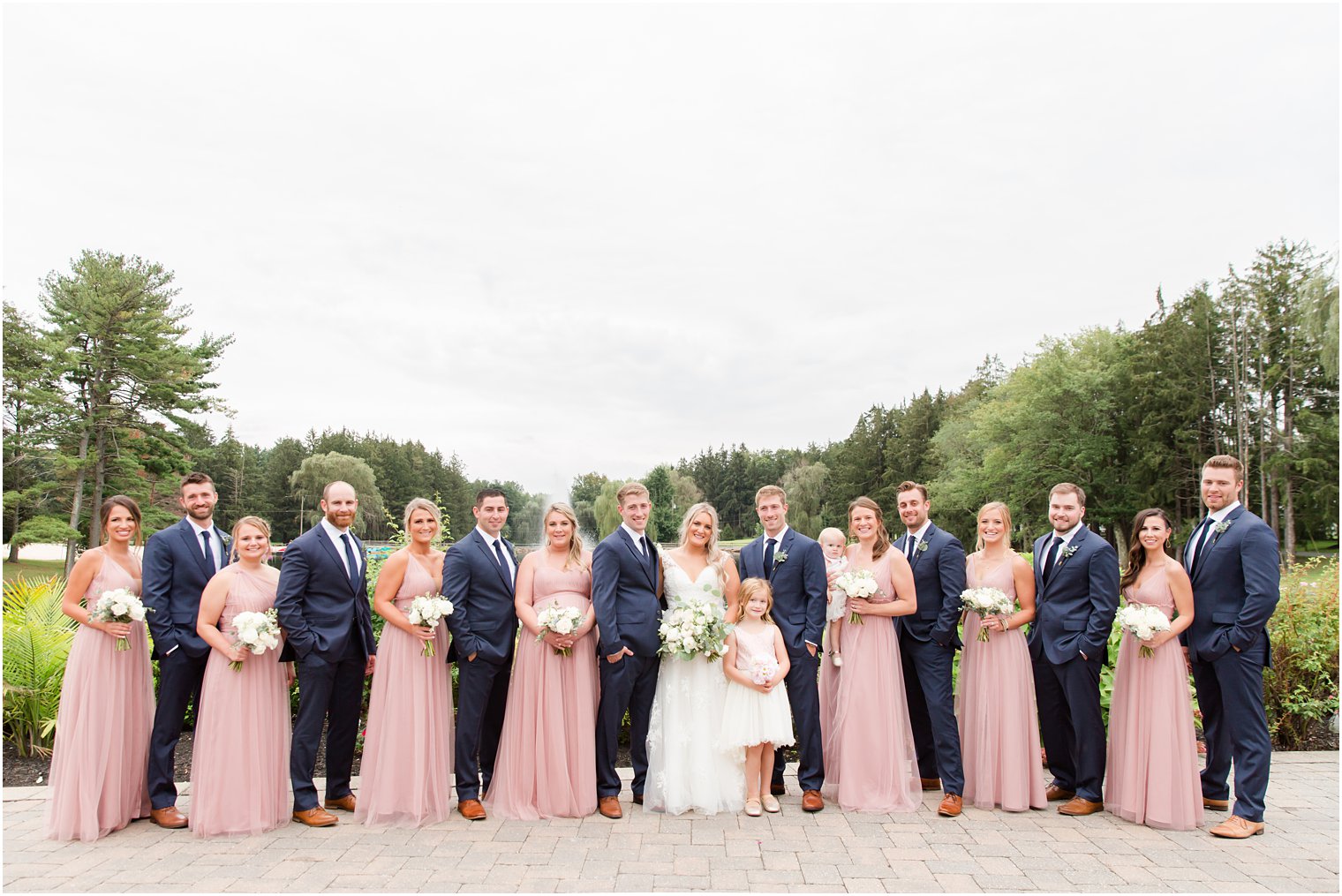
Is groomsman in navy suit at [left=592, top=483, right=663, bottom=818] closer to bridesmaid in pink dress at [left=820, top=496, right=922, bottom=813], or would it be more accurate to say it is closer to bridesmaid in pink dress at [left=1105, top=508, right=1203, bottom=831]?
bridesmaid in pink dress at [left=820, top=496, right=922, bottom=813]

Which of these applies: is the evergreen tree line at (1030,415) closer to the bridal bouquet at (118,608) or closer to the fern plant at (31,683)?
the fern plant at (31,683)

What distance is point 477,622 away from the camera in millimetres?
6496

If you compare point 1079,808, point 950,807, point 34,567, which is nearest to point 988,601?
point 950,807

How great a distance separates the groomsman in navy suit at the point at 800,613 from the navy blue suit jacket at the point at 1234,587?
8.87 ft

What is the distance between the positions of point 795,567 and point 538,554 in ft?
6.63

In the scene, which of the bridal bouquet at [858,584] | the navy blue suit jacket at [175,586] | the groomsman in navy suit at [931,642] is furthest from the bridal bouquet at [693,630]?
the navy blue suit jacket at [175,586]

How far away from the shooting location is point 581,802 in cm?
629

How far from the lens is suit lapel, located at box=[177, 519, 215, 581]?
20.7ft

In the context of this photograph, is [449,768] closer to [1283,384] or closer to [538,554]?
[538,554]

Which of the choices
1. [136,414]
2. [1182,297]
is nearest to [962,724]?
[136,414]

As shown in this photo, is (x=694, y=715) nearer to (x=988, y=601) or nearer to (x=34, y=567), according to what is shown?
(x=988, y=601)

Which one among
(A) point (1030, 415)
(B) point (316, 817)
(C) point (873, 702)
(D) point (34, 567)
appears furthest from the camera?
(A) point (1030, 415)

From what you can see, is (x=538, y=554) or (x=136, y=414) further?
(x=136, y=414)

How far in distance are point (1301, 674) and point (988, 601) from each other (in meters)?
4.93
